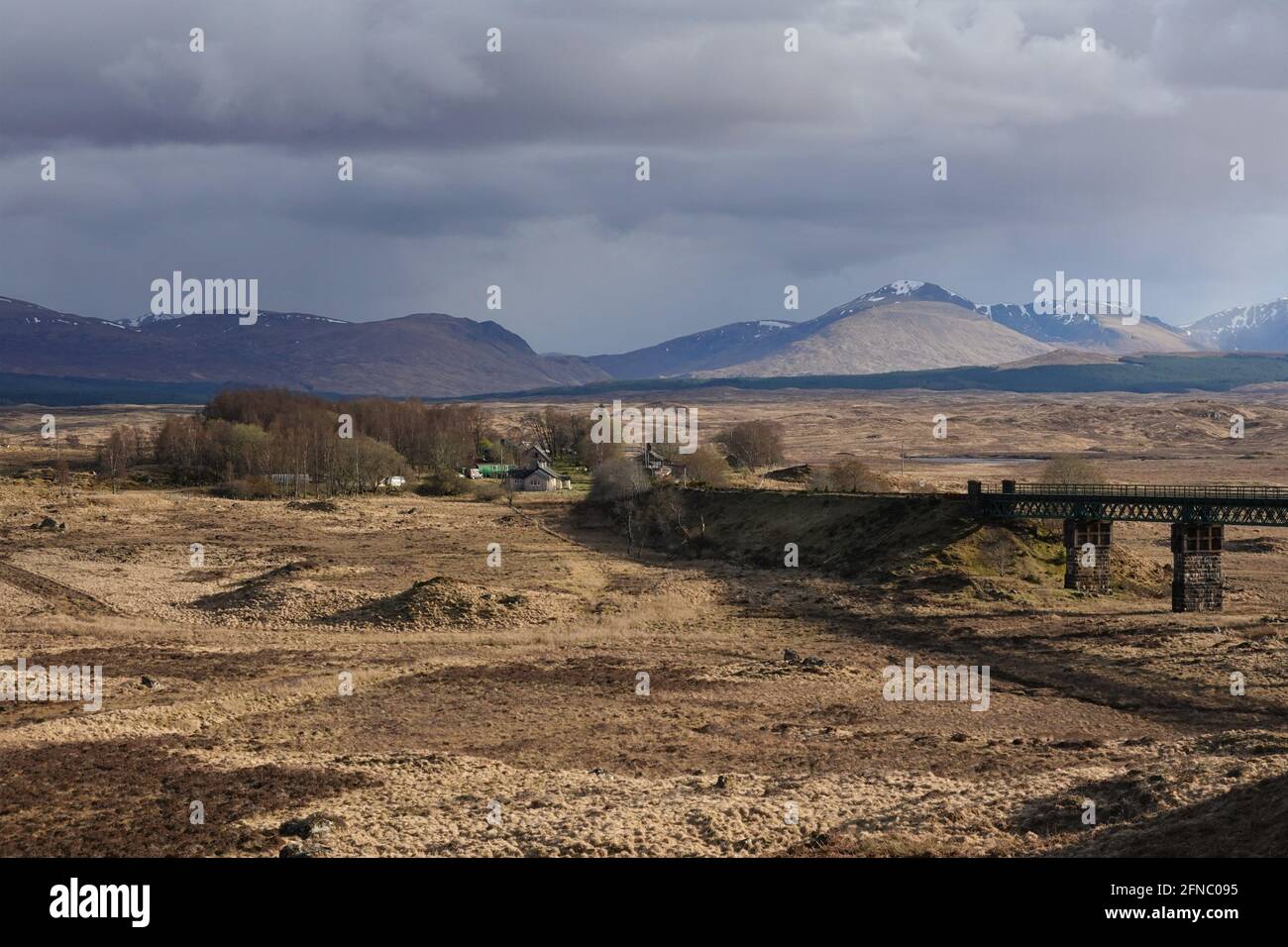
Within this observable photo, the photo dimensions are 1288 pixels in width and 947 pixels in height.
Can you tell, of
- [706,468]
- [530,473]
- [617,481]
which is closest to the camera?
[617,481]

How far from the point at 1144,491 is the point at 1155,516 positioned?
327 inches

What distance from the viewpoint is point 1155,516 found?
3250 inches

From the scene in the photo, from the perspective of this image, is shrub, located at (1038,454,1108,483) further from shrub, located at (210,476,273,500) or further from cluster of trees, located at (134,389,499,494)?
shrub, located at (210,476,273,500)

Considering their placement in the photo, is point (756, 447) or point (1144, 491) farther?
point (756, 447)

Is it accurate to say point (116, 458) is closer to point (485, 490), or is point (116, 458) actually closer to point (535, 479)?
point (485, 490)

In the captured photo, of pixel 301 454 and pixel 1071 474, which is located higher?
pixel 301 454

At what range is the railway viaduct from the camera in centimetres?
7431

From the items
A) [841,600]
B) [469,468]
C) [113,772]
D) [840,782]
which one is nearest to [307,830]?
[113,772]

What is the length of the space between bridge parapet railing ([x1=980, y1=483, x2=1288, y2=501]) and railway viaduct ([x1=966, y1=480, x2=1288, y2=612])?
61mm

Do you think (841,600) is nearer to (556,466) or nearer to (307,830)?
(307,830)

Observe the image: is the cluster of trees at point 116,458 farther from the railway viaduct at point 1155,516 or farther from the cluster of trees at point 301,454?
the railway viaduct at point 1155,516

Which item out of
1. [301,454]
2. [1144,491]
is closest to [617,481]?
[301,454]

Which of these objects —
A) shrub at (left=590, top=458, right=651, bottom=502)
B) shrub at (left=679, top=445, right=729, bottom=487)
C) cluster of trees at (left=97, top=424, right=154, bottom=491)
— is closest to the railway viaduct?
shrub at (left=590, top=458, right=651, bottom=502)

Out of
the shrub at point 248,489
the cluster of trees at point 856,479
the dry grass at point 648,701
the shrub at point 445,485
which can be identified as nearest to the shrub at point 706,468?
the cluster of trees at point 856,479
